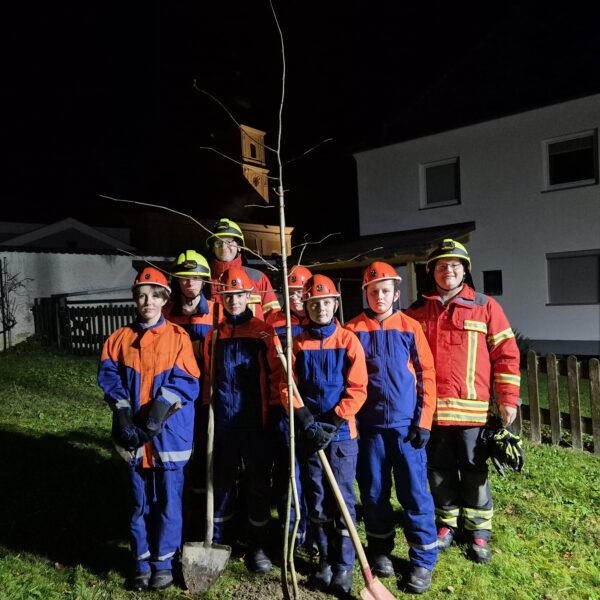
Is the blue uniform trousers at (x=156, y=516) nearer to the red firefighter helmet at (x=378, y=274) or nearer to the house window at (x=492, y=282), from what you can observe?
the red firefighter helmet at (x=378, y=274)

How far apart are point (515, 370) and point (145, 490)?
8.92 feet

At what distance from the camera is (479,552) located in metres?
3.69

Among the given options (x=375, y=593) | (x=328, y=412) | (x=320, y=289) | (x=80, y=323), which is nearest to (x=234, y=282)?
(x=320, y=289)

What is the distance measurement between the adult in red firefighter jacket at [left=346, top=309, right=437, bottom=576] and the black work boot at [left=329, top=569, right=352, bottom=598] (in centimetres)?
30

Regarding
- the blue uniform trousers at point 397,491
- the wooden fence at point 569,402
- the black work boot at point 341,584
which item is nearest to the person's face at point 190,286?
the blue uniform trousers at point 397,491

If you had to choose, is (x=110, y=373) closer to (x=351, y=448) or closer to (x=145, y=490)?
(x=145, y=490)

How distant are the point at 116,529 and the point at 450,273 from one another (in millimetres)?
3380

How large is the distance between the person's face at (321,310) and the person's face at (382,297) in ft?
1.02

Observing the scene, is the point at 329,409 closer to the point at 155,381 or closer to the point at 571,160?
the point at 155,381

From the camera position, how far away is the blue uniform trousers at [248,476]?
358 centimetres

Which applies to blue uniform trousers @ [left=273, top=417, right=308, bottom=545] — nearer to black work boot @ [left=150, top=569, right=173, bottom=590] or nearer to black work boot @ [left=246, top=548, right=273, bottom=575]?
black work boot @ [left=246, top=548, right=273, bottom=575]

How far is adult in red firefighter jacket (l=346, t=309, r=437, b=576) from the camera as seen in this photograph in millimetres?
3402

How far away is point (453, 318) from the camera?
12.3ft

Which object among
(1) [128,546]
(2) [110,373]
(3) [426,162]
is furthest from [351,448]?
(3) [426,162]
